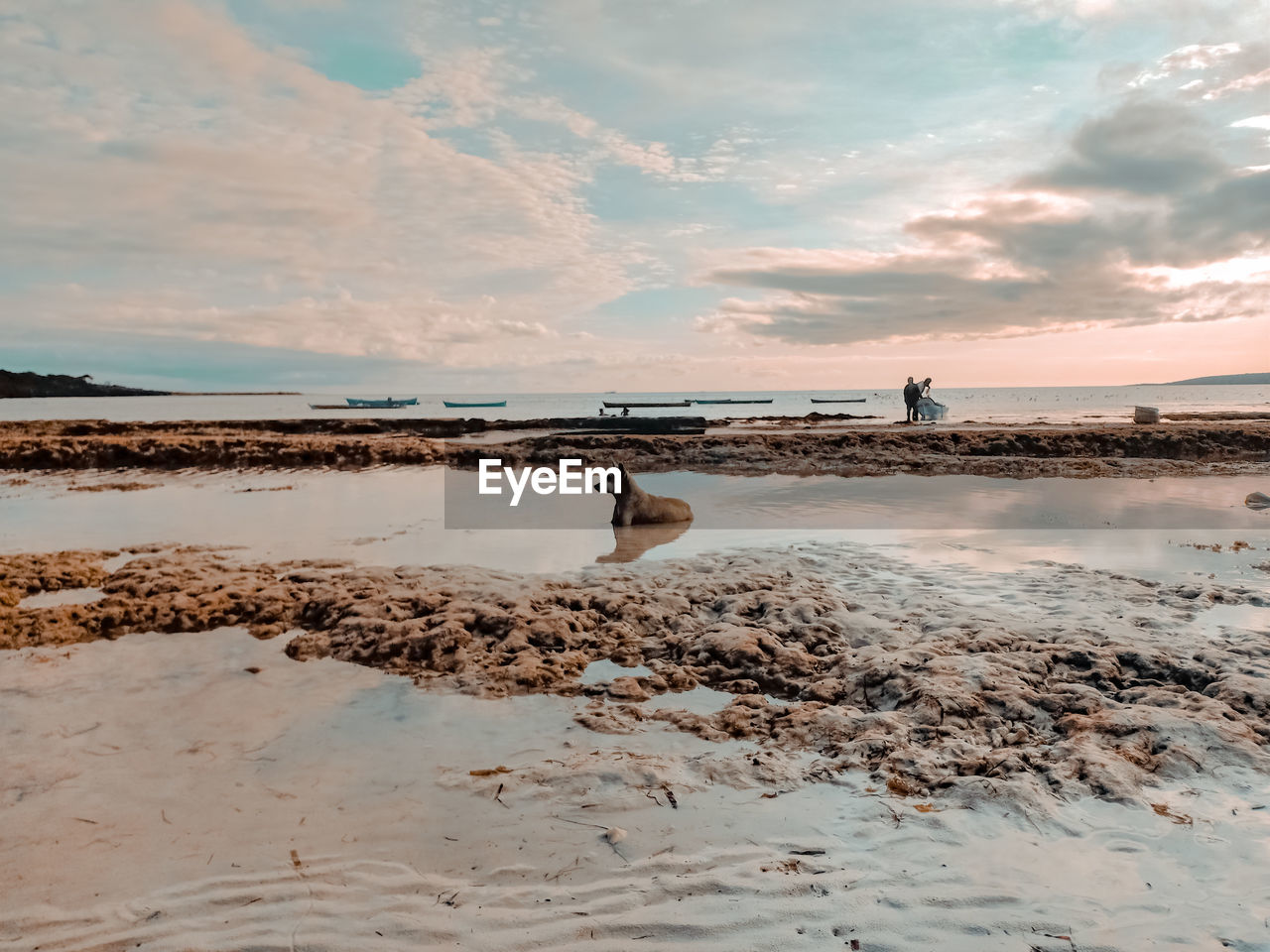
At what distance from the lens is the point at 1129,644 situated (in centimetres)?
605

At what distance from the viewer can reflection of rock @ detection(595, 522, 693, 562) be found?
10586mm

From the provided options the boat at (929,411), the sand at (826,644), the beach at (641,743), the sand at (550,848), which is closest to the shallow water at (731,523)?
the beach at (641,743)

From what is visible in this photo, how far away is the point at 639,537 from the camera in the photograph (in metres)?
11.9

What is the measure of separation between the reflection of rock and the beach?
1.10ft

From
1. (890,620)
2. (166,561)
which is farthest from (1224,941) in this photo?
(166,561)

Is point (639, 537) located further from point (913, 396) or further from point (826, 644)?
point (913, 396)

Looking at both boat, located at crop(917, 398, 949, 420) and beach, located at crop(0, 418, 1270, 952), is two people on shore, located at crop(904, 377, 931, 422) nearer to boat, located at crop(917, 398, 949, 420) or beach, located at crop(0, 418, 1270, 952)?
boat, located at crop(917, 398, 949, 420)

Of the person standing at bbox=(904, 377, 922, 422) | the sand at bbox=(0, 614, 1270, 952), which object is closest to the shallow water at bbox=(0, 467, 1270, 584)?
the sand at bbox=(0, 614, 1270, 952)

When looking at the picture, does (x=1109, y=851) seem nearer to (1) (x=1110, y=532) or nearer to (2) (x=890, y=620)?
(2) (x=890, y=620)

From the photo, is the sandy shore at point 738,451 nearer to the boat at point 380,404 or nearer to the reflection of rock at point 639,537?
the reflection of rock at point 639,537

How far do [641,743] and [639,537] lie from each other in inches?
273

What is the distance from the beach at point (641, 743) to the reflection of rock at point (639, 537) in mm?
336

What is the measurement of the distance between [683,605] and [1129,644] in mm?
3914

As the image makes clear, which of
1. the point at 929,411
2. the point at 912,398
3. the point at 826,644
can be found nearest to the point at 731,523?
the point at 826,644
